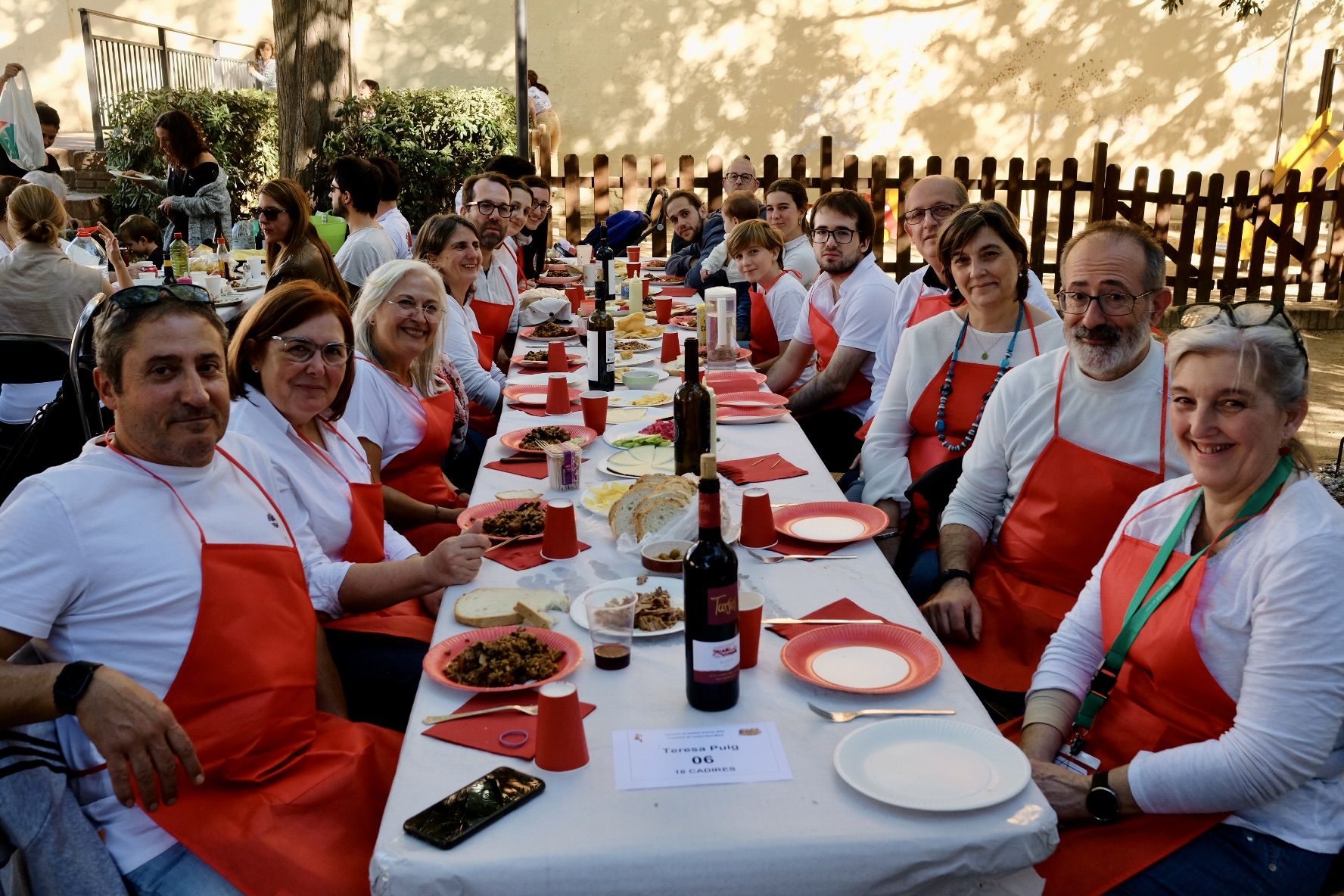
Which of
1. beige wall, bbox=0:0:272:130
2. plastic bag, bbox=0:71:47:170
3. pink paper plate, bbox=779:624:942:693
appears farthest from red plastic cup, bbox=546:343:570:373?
beige wall, bbox=0:0:272:130

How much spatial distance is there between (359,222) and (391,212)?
0.61 metres

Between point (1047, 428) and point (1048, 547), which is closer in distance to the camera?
point (1048, 547)

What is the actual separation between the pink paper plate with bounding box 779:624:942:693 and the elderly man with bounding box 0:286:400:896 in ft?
2.68

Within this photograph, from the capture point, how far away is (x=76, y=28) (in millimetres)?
17297

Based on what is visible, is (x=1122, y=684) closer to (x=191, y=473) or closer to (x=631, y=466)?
(x=631, y=466)

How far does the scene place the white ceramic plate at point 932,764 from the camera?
1587mm

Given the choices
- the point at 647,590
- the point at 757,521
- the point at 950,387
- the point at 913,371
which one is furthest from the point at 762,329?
the point at 647,590

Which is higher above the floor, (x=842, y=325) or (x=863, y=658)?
(x=842, y=325)

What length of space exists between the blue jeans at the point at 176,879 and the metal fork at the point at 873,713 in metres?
1.00

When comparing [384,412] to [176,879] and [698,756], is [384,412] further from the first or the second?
[698,756]

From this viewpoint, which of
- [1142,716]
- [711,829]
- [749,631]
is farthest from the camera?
[1142,716]

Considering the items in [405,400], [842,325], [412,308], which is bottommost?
[405,400]

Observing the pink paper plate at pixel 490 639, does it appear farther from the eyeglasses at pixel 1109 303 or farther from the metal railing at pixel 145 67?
the metal railing at pixel 145 67

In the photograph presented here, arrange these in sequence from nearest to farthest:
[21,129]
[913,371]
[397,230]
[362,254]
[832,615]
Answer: [832,615] → [913,371] → [362,254] → [397,230] → [21,129]
